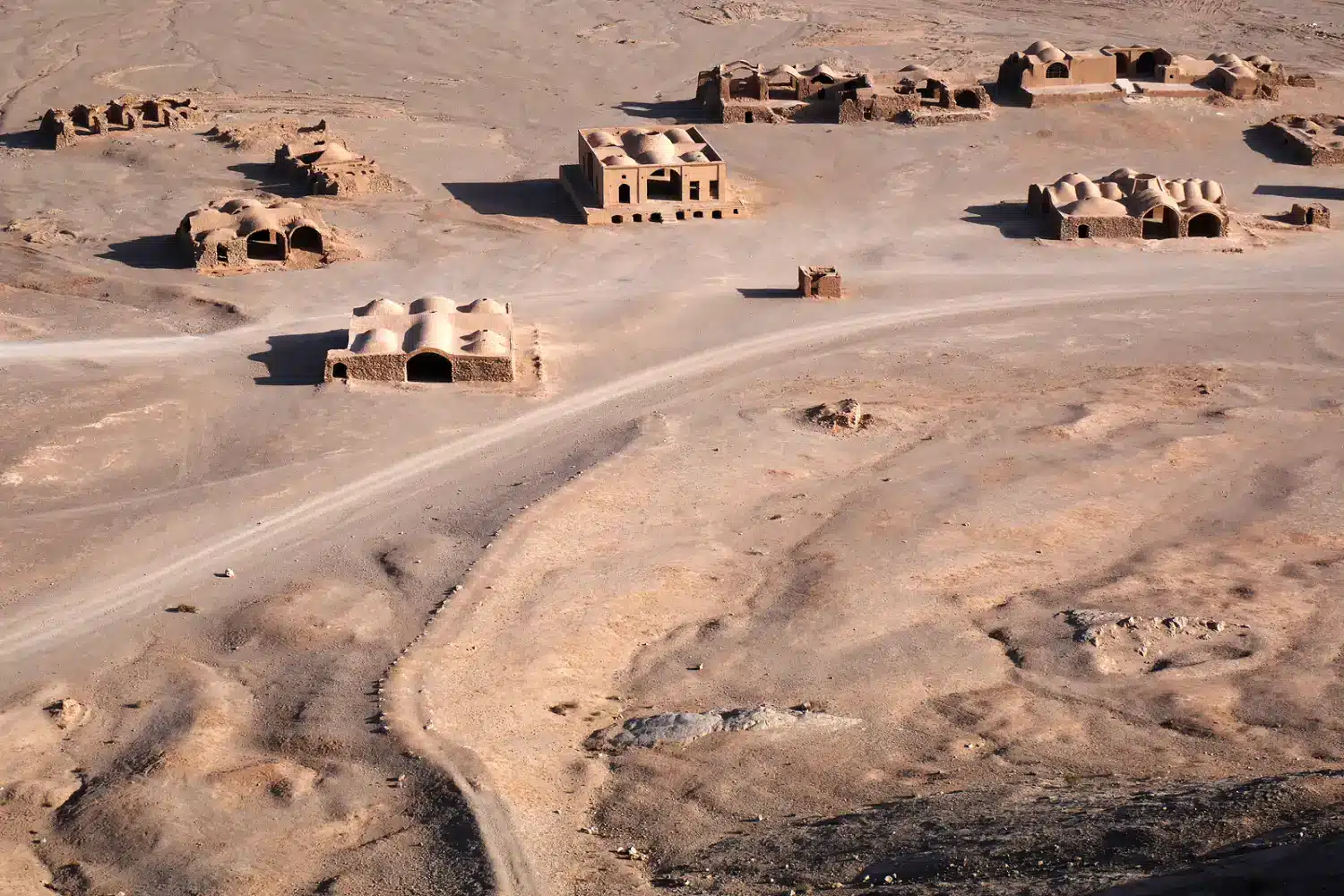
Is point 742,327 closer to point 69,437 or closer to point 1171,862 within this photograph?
point 69,437

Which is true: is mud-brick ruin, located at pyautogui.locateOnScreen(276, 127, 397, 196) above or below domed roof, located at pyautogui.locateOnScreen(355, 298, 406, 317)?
above

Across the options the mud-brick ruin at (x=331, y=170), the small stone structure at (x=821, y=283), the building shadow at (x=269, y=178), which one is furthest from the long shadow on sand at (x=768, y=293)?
the building shadow at (x=269, y=178)

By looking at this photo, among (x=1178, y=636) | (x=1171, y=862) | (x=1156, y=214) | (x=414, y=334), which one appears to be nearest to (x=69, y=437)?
(x=414, y=334)

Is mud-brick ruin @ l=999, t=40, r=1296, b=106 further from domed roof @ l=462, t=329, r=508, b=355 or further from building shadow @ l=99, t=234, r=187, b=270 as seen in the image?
building shadow @ l=99, t=234, r=187, b=270

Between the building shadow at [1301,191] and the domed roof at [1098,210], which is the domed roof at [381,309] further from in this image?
the building shadow at [1301,191]

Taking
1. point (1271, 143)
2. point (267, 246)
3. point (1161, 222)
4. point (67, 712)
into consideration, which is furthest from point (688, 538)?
point (1271, 143)

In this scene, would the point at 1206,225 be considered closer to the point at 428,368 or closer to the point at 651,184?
the point at 651,184

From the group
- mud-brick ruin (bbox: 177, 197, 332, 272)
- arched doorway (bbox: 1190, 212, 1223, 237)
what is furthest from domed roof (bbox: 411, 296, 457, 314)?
arched doorway (bbox: 1190, 212, 1223, 237)
